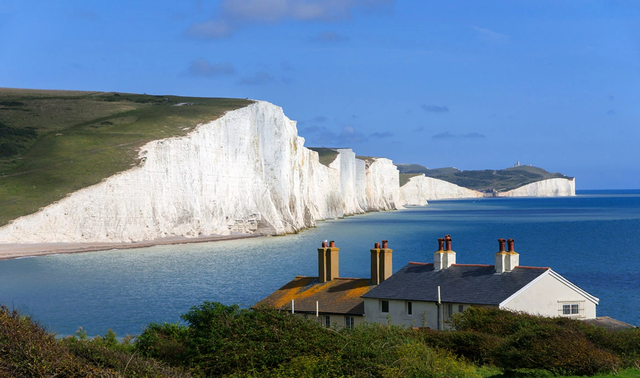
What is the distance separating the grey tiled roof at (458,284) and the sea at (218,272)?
13.5m

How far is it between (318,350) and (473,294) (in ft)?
32.5

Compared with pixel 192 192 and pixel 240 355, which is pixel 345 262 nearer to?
pixel 192 192

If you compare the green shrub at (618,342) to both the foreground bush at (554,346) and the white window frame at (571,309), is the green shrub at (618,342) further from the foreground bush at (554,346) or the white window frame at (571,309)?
the white window frame at (571,309)

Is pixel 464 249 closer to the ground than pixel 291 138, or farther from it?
closer to the ground

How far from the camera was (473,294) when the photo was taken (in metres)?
23.0

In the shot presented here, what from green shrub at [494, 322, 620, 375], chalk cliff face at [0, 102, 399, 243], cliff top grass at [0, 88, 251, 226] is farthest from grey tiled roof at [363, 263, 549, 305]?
cliff top grass at [0, 88, 251, 226]

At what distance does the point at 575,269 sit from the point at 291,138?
2381 inches

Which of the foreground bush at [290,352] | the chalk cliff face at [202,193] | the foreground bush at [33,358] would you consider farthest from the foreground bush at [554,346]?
the chalk cliff face at [202,193]

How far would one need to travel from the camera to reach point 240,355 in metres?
14.3

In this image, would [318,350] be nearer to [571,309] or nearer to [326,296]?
[326,296]

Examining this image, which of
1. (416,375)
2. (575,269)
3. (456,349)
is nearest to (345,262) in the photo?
A: (575,269)

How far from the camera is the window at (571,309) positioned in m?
23.8

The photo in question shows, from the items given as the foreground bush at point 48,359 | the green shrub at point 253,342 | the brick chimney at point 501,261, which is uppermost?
the brick chimney at point 501,261

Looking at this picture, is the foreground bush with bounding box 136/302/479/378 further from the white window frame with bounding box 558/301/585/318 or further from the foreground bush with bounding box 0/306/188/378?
the white window frame with bounding box 558/301/585/318
